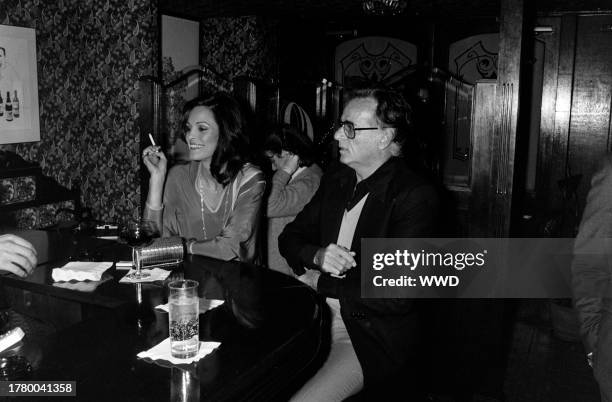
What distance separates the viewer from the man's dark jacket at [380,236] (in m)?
2.01

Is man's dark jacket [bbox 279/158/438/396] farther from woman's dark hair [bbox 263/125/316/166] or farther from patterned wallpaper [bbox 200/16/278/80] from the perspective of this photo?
patterned wallpaper [bbox 200/16/278/80]

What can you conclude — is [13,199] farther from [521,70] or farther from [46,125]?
[521,70]

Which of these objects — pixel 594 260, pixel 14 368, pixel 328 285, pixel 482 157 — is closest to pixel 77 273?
pixel 14 368

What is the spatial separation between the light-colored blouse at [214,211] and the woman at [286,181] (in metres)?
0.60

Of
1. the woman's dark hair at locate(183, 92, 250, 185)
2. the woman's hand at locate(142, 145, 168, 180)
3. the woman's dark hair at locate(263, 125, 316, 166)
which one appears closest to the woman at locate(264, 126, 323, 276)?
the woman's dark hair at locate(263, 125, 316, 166)

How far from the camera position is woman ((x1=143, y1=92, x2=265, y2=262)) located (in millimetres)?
2729

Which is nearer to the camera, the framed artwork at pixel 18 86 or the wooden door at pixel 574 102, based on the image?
the framed artwork at pixel 18 86

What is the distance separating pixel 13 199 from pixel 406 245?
371 cm

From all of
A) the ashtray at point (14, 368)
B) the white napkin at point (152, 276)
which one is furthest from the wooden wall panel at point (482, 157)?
the ashtray at point (14, 368)

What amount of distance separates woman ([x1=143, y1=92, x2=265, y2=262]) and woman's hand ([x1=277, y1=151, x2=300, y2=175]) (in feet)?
A: 2.29

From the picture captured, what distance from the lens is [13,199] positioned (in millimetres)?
4656

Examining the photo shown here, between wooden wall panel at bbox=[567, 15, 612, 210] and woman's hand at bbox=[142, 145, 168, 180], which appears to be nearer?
woman's hand at bbox=[142, 145, 168, 180]

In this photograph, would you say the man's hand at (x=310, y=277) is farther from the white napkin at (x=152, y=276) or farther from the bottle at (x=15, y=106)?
the bottle at (x=15, y=106)

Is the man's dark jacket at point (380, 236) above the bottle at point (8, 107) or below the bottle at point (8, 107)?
below
